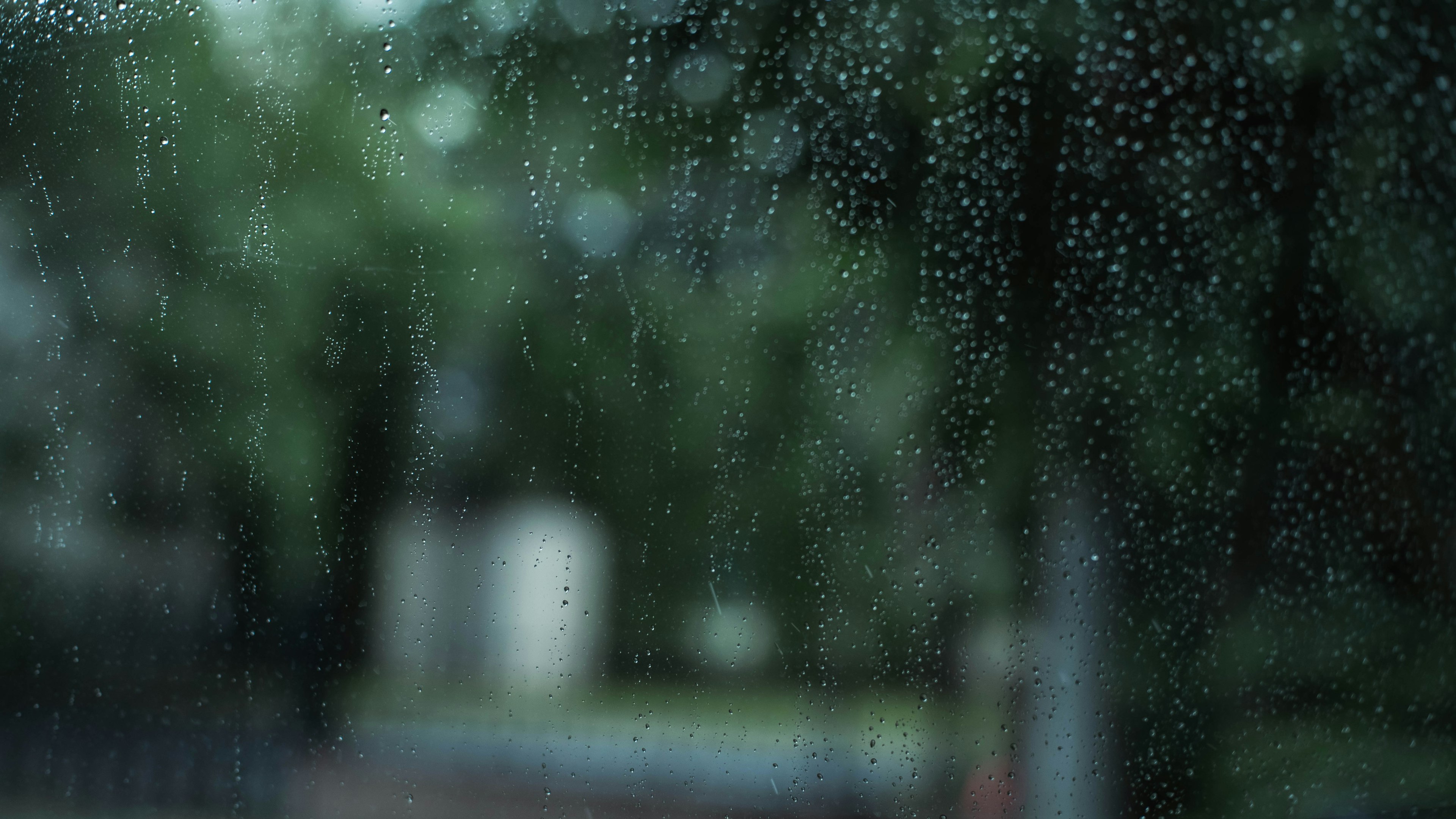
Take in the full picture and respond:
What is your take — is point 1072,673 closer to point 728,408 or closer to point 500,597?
point 728,408

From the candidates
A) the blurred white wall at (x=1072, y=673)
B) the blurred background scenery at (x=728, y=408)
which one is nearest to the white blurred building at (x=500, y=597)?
the blurred background scenery at (x=728, y=408)

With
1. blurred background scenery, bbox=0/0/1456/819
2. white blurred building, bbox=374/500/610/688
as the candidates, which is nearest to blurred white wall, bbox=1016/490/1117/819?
blurred background scenery, bbox=0/0/1456/819

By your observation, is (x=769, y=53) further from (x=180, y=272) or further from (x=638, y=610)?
(x=180, y=272)

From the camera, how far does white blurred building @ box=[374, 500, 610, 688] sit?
156 centimetres

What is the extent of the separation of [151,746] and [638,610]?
3.10ft

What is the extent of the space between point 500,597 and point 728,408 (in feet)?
1.56

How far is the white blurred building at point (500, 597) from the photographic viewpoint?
1.56 metres

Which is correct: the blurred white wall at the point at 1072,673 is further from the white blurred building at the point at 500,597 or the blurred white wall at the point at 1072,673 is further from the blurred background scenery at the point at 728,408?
the white blurred building at the point at 500,597

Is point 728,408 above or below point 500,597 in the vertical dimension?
above

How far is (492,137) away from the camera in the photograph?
1.59 meters

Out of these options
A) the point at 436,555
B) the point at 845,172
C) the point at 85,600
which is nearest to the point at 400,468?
the point at 436,555

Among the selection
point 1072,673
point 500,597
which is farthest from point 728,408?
point 1072,673

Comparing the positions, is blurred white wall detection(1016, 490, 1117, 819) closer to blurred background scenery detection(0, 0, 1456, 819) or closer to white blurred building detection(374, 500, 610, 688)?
blurred background scenery detection(0, 0, 1456, 819)

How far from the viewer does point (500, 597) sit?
1.59 meters
